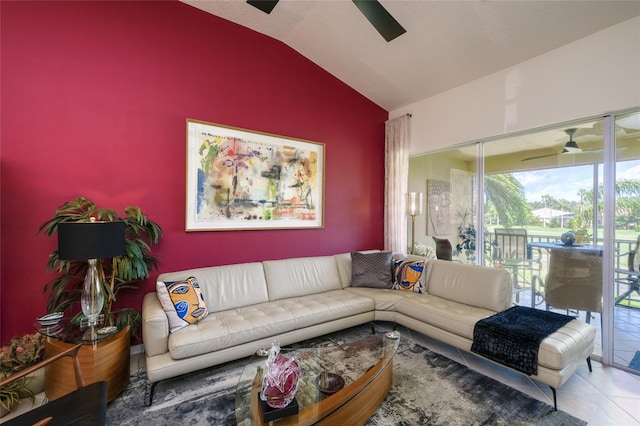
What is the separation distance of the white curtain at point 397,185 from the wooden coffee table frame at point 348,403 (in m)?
2.53

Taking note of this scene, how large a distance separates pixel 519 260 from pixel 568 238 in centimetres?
55

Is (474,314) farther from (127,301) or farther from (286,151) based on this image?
(127,301)

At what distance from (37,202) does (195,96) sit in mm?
1663

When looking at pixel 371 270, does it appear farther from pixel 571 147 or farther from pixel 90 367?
pixel 90 367

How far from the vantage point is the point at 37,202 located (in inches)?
90.7

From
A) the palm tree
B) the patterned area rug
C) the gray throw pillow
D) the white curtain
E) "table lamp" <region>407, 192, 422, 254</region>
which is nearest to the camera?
the patterned area rug

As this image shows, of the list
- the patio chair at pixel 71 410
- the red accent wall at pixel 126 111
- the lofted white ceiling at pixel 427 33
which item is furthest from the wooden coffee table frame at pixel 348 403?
the lofted white ceiling at pixel 427 33

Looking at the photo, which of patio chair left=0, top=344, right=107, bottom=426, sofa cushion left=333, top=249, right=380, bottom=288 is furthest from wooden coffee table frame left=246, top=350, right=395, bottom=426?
sofa cushion left=333, top=249, right=380, bottom=288

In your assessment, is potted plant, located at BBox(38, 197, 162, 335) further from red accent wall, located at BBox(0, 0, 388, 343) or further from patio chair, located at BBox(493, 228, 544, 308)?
patio chair, located at BBox(493, 228, 544, 308)

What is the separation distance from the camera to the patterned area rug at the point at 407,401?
179 cm

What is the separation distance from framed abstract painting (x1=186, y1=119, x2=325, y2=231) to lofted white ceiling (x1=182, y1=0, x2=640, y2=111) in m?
1.20

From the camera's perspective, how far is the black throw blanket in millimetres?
2012

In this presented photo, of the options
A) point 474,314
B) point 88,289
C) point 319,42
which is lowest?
point 474,314

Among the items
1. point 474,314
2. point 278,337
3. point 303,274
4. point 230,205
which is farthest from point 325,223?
point 474,314
